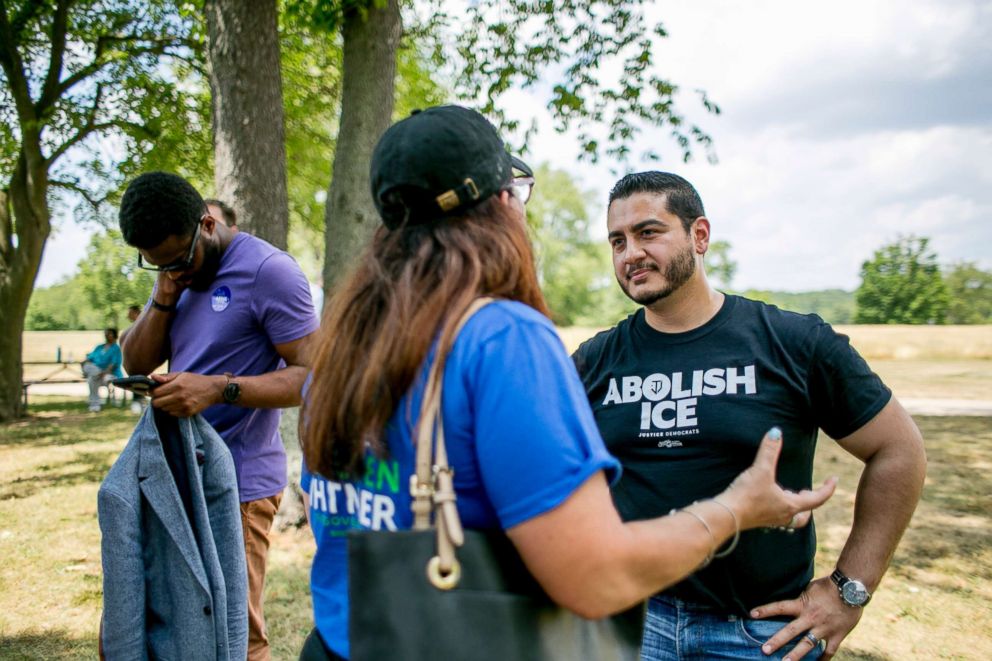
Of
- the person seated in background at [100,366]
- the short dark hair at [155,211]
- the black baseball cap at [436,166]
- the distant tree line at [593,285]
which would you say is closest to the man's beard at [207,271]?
the short dark hair at [155,211]

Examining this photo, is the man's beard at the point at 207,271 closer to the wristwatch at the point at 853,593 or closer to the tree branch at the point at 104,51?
the wristwatch at the point at 853,593

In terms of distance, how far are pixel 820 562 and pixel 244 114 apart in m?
5.66

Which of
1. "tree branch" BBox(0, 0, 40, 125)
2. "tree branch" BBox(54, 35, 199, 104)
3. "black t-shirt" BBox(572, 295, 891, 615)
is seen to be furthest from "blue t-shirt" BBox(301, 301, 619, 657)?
"tree branch" BBox(0, 0, 40, 125)

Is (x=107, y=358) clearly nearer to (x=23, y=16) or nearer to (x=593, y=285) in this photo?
(x=23, y=16)

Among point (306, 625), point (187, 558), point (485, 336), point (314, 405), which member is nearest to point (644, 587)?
point (485, 336)

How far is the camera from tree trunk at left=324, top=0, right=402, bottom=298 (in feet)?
19.9

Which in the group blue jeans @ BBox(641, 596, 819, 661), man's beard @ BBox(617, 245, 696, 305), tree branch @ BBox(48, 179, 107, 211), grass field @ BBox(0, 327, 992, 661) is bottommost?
grass field @ BBox(0, 327, 992, 661)

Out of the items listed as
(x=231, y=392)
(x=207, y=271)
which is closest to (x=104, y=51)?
(x=207, y=271)

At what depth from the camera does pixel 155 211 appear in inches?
99.7

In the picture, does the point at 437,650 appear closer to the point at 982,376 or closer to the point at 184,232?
the point at 184,232

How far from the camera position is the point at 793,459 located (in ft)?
6.96

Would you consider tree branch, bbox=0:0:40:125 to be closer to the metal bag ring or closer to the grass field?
the grass field

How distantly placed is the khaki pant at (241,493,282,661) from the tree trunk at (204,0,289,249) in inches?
116

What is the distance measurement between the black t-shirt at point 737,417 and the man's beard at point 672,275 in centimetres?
16
